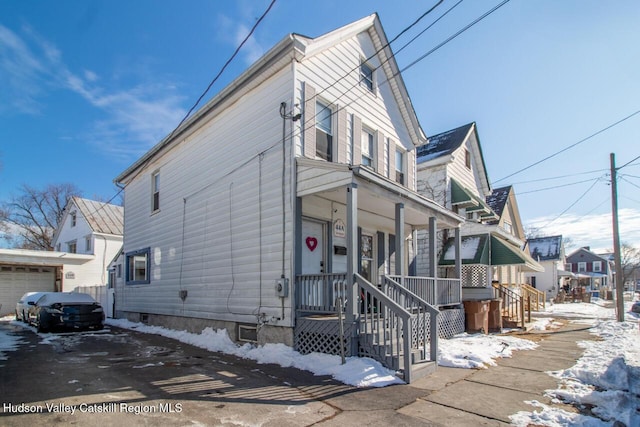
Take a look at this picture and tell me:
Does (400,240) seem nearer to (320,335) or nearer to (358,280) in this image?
(358,280)

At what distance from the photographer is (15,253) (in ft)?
63.3

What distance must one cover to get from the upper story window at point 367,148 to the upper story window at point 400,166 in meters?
1.74

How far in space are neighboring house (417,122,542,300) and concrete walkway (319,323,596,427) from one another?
7.08 metres

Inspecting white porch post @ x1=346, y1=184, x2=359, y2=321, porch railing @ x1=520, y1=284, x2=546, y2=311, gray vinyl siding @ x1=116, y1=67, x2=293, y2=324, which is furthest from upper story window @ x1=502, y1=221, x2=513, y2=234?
white porch post @ x1=346, y1=184, x2=359, y2=321

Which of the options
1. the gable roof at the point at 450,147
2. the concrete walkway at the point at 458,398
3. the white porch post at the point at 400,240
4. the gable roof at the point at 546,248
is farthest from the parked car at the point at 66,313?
the gable roof at the point at 546,248

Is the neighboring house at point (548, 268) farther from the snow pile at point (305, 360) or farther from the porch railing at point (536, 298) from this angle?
the snow pile at point (305, 360)

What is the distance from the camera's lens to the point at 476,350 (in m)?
8.23

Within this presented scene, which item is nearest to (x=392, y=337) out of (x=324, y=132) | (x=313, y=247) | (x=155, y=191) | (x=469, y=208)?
(x=313, y=247)

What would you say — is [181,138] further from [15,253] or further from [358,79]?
[15,253]

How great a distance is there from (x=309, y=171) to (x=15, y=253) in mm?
18877

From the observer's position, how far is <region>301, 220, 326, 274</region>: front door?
9.25 m

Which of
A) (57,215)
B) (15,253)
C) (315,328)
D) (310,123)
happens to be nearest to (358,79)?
(310,123)

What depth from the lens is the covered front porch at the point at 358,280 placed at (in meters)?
6.81

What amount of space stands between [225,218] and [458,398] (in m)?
7.18
